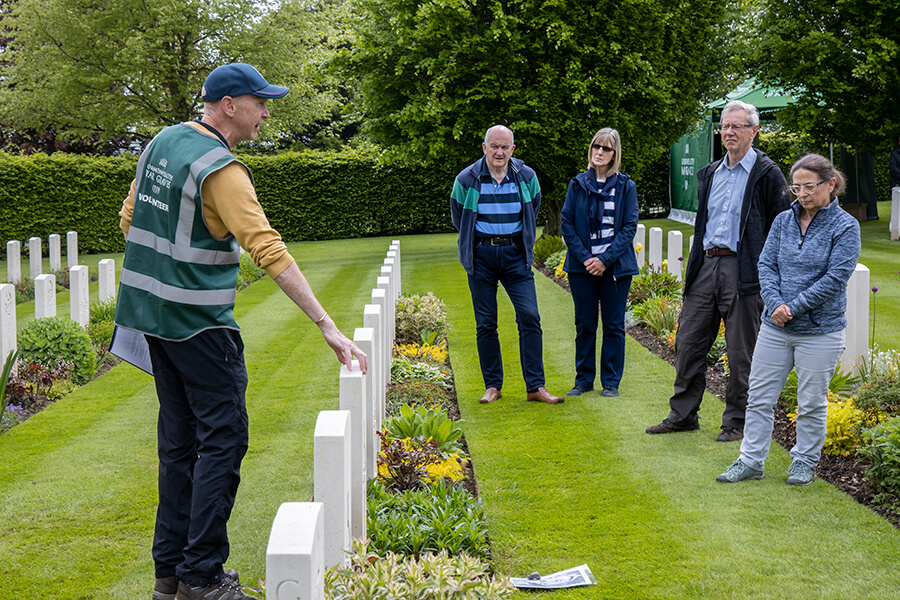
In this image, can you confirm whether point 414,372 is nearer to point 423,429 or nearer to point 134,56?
point 423,429

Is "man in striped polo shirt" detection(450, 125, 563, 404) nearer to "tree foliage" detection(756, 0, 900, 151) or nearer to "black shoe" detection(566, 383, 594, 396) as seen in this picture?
"black shoe" detection(566, 383, 594, 396)

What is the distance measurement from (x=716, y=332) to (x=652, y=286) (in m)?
5.09

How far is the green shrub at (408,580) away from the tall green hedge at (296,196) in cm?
2159

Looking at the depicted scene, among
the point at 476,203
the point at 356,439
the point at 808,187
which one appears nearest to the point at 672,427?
the point at 808,187

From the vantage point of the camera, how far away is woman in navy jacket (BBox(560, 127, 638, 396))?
7.20 metres

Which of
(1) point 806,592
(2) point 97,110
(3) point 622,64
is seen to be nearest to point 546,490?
(1) point 806,592

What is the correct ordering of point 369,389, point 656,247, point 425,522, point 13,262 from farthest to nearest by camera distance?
point 13,262
point 656,247
point 369,389
point 425,522

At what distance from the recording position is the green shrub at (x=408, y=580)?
9.77 feet

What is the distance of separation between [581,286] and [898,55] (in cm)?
1349

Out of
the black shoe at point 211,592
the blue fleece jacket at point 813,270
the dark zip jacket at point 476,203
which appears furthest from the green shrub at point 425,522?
the dark zip jacket at point 476,203

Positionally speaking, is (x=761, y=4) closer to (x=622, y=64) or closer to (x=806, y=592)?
(x=622, y=64)

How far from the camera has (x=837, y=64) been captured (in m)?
17.9

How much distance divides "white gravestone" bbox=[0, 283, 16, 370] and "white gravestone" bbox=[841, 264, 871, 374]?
273 inches

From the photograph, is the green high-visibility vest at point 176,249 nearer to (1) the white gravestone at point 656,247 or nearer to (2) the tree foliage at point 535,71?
(1) the white gravestone at point 656,247
